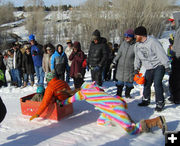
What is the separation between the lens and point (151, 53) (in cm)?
410

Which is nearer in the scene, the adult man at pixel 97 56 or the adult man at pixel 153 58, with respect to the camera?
the adult man at pixel 153 58

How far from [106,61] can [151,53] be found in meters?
1.57

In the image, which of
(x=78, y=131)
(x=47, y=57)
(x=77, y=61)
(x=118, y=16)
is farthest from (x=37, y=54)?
(x=118, y=16)

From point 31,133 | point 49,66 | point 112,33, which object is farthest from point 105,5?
point 31,133

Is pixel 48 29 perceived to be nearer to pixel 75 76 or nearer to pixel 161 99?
pixel 75 76

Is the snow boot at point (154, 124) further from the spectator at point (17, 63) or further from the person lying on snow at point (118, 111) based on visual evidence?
the spectator at point (17, 63)

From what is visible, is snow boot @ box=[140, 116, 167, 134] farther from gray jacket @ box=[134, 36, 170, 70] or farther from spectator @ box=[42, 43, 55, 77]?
spectator @ box=[42, 43, 55, 77]

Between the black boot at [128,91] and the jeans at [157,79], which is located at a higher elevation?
the jeans at [157,79]

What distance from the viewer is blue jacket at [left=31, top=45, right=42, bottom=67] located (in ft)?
21.7

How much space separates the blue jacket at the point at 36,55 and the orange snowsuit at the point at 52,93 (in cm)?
298

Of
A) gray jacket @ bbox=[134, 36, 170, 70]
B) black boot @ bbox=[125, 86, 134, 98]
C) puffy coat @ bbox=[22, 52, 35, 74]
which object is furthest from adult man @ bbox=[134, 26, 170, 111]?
puffy coat @ bbox=[22, 52, 35, 74]

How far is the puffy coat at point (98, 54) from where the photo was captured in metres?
5.32

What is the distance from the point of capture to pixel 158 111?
4230 mm

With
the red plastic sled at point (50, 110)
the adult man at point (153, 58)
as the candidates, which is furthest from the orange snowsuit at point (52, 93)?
the adult man at point (153, 58)
